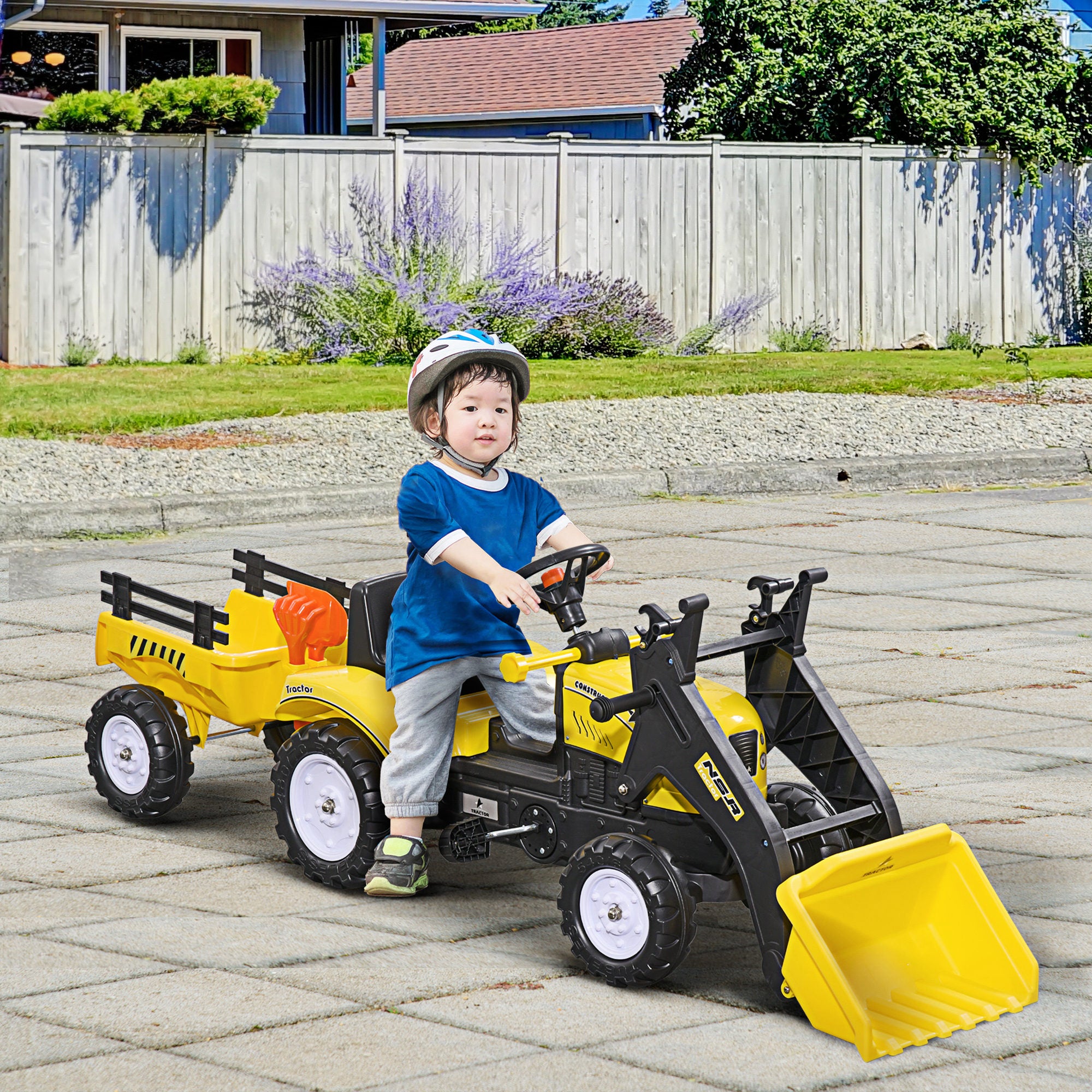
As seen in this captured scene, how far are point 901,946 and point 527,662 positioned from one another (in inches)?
36.8

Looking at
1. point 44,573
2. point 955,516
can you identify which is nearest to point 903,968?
point 44,573

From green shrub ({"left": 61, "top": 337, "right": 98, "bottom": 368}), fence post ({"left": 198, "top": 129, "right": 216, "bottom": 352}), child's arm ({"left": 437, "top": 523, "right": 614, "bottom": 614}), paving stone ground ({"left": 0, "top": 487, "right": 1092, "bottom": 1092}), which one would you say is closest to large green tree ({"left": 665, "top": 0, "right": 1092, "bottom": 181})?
fence post ({"left": 198, "top": 129, "right": 216, "bottom": 352})

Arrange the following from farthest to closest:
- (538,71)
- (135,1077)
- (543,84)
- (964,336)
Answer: (538,71) < (543,84) < (964,336) < (135,1077)

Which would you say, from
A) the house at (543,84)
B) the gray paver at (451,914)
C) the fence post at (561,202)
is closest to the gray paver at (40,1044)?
the gray paver at (451,914)

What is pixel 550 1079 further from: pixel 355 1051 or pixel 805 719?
pixel 805 719

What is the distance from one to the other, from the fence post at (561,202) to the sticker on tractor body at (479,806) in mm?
15009

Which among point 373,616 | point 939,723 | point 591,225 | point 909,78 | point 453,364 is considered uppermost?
point 909,78

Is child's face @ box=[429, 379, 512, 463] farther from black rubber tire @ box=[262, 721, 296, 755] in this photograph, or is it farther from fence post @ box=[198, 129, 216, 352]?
fence post @ box=[198, 129, 216, 352]

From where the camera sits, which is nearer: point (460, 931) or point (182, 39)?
point (460, 931)

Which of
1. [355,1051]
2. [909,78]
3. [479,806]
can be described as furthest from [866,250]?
[355,1051]

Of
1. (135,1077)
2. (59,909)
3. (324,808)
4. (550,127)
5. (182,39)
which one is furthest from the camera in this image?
(550,127)

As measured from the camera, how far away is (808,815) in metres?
4.00

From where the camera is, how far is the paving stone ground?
3.28m

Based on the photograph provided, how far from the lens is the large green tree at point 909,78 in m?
21.5
